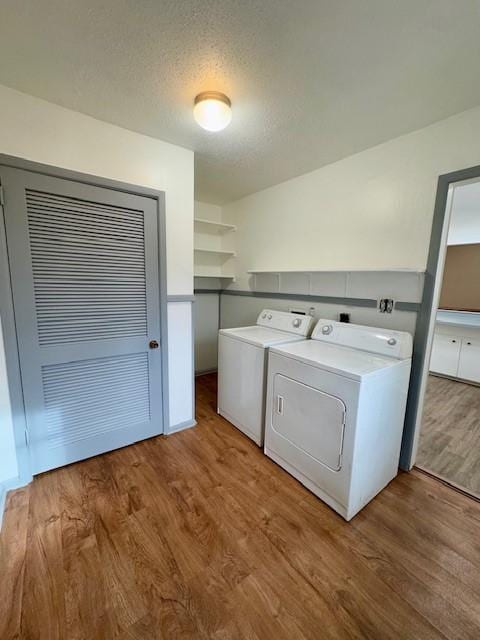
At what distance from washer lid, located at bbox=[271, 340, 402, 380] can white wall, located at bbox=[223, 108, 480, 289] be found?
70 cm

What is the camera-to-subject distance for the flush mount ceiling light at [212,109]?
148cm

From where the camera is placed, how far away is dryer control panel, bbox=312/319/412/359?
1.80 m

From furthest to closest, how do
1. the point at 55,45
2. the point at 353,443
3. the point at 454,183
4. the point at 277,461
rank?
the point at 277,461 → the point at 454,183 → the point at 353,443 → the point at 55,45

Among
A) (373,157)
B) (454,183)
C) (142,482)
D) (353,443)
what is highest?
(373,157)

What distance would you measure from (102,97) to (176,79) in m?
0.51

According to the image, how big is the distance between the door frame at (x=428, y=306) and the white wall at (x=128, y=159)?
1.81 m

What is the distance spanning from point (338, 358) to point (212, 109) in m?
1.71

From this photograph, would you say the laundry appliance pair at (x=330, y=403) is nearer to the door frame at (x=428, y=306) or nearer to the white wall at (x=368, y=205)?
the door frame at (x=428, y=306)

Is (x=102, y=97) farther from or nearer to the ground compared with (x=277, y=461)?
farther from the ground

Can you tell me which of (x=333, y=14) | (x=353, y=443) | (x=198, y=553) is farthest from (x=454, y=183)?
(x=198, y=553)

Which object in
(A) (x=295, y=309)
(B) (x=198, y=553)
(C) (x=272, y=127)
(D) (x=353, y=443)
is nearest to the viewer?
(B) (x=198, y=553)

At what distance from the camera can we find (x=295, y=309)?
273 centimetres

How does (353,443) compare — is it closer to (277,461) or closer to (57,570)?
(277,461)

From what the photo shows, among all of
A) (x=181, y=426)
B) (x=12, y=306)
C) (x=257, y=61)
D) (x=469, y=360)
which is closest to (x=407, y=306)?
(x=257, y=61)
